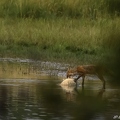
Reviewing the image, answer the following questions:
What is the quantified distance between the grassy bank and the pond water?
3.71 feet

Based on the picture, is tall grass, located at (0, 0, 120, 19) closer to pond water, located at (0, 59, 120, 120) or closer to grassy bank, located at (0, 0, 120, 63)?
grassy bank, located at (0, 0, 120, 63)

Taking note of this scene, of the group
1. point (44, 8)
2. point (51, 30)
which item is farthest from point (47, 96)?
point (44, 8)

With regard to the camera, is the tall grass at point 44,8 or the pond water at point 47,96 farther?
the tall grass at point 44,8

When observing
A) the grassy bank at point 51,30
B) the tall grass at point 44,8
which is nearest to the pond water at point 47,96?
the grassy bank at point 51,30

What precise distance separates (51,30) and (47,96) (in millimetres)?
10035

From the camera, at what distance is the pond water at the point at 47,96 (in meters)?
5.77

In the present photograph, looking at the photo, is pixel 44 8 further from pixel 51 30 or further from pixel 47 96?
pixel 47 96

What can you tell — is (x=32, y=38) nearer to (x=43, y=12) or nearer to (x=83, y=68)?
(x=43, y=12)

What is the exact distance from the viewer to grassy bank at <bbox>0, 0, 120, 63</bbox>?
14.2 metres

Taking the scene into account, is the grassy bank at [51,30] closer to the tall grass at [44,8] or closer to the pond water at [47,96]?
the tall grass at [44,8]

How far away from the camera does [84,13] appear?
18594 millimetres

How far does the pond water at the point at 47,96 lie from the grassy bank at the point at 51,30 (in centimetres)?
113

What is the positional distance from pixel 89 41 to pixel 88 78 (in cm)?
430

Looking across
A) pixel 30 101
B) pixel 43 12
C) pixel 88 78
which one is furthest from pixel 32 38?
pixel 30 101
